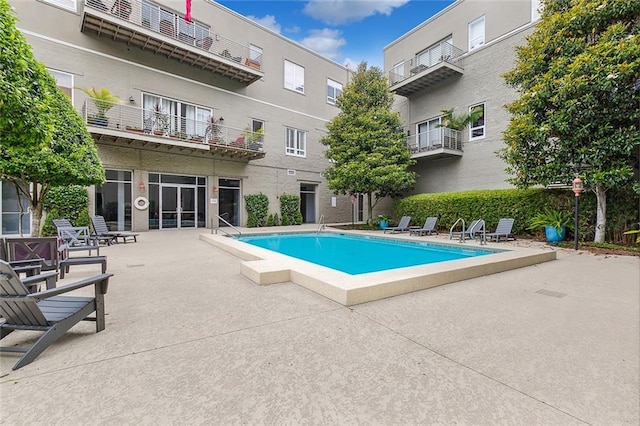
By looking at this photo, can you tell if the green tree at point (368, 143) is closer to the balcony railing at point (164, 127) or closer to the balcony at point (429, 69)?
the balcony at point (429, 69)

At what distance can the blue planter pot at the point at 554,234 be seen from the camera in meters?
10.0

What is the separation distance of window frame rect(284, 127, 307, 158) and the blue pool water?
25.0 ft

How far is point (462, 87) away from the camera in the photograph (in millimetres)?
16000

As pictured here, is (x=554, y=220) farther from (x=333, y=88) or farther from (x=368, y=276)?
(x=333, y=88)

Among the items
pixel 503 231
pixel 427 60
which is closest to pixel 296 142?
pixel 427 60

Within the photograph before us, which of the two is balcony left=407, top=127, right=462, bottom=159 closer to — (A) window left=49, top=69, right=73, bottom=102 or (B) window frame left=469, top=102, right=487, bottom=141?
(B) window frame left=469, top=102, right=487, bottom=141

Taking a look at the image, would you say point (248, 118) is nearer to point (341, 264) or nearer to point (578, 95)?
point (341, 264)

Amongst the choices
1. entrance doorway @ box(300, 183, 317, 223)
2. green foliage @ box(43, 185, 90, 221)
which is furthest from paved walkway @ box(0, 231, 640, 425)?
entrance doorway @ box(300, 183, 317, 223)

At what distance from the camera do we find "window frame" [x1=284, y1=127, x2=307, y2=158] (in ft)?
62.8

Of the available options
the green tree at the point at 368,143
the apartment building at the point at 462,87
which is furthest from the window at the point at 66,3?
the apartment building at the point at 462,87

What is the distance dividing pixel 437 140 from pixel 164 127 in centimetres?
1365

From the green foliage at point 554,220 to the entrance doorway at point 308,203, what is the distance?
42.1ft

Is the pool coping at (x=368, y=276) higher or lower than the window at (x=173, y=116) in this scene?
lower

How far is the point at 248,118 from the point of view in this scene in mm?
17250
